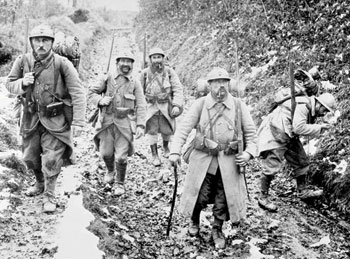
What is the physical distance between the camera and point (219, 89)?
502 centimetres

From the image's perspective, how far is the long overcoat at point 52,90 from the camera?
5.36 meters

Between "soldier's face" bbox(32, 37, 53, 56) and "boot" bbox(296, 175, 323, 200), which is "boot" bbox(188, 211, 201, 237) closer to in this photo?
"boot" bbox(296, 175, 323, 200)

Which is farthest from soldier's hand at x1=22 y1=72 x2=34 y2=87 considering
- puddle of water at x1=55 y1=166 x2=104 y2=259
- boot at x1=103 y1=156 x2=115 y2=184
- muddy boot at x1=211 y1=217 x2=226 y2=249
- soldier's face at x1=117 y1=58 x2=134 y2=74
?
muddy boot at x1=211 y1=217 x2=226 y2=249

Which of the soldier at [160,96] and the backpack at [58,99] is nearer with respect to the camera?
the backpack at [58,99]

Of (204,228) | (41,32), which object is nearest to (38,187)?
(41,32)

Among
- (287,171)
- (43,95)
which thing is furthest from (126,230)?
(287,171)

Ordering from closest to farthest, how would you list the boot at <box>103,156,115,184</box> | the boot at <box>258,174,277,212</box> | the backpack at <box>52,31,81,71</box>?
the boot at <box>258,174,277,212</box>, the boot at <box>103,156,115,184</box>, the backpack at <box>52,31,81,71</box>

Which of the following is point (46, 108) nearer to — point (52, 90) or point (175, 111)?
point (52, 90)

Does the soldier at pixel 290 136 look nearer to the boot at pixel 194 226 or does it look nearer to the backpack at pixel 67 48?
the boot at pixel 194 226

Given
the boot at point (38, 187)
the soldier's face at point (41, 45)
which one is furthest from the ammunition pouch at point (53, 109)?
the boot at point (38, 187)

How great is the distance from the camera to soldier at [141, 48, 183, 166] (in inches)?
320

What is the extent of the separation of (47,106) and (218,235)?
2857 mm

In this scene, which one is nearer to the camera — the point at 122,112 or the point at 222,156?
the point at 222,156

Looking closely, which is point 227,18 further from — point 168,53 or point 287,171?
point 287,171
